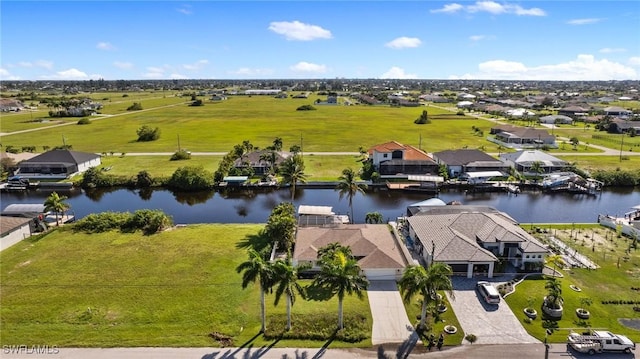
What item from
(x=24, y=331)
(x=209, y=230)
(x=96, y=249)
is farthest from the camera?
(x=209, y=230)

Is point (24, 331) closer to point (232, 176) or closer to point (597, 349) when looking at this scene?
point (597, 349)

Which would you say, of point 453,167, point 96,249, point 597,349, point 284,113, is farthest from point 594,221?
point 284,113

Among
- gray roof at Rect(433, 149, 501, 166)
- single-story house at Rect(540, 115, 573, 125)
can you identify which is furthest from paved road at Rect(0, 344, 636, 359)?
single-story house at Rect(540, 115, 573, 125)

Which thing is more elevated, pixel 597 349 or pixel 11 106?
pixel 11 106

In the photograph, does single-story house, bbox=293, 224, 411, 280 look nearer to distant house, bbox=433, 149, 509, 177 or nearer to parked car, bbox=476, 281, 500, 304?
parked car, bbox=476, 281, 500, 304

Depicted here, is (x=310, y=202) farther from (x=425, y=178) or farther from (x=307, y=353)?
(x=307, y=353)
